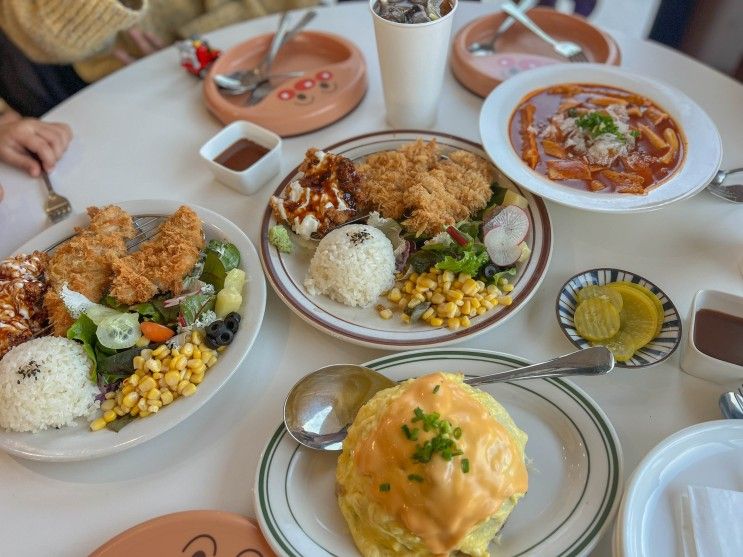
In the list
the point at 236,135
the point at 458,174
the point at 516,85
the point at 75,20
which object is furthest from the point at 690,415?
the point at 75,20

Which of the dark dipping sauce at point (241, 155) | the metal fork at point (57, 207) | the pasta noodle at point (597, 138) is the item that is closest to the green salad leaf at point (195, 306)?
the dark dipping sauce at point (241, 155)

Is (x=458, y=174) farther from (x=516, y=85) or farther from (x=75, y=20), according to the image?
(x=75, y=20)

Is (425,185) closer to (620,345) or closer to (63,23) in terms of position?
(620,345)

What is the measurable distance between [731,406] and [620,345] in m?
0.34

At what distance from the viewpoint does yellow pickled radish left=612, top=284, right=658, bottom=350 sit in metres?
1.77

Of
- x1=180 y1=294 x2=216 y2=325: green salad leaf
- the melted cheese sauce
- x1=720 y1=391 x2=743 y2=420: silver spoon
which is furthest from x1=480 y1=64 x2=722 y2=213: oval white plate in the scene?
x1=180 y1=294 x2=216 y2=325: green salad leaf

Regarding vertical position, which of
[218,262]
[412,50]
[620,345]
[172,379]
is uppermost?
[412,50]

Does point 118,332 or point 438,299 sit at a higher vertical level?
point 438,299

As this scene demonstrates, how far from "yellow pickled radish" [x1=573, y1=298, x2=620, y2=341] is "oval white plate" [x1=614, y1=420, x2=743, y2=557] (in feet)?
1.39

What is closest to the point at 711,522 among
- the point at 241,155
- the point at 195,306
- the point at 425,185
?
the point at 425,185

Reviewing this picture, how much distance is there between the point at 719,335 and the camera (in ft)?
5.67

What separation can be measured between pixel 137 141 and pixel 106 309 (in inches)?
47.7

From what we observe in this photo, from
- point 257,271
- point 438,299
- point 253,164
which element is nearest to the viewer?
point 438,299

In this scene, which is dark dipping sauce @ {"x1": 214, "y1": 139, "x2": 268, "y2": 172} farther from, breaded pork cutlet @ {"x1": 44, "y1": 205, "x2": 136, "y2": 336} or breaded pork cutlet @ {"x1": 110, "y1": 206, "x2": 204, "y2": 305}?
breaded pork cutlet @ {"x1": 44, "y1": 205, "x2": 136, "y2": 336}
